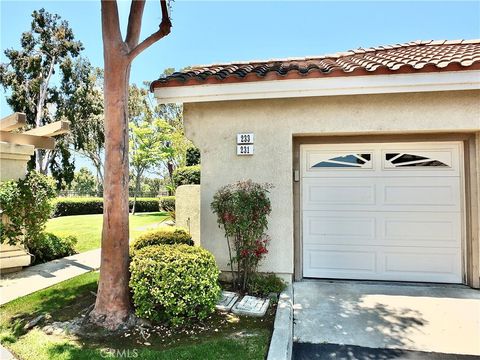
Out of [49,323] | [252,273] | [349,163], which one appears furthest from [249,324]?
[349,163]

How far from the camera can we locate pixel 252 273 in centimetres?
664

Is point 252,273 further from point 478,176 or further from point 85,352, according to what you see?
point 478,176

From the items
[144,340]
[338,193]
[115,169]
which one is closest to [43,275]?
[115,169]

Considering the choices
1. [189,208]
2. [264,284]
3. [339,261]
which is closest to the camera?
[264,284]

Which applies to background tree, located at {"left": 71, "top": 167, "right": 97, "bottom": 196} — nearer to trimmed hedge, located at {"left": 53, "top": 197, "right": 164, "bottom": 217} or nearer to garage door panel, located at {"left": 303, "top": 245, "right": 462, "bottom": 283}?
trimmed hedge, located at {"left": 53, "top": 197, "right": 164, "bottom": 217}

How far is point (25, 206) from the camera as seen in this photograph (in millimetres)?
9055

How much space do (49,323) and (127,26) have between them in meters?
5.34

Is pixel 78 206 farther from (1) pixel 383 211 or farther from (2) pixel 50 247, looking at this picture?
(1) pixel 383 211

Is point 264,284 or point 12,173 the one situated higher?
point 12,173

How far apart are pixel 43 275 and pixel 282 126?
772 cm

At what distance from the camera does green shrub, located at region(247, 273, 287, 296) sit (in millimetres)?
6352

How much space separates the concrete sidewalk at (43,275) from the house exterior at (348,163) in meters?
4.20

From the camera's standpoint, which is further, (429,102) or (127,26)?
(429,102)

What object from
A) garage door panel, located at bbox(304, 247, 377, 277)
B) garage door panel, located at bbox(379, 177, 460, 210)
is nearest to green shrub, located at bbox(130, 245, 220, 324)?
garage door panel, located at bbox(304, 247, 377, 277)
